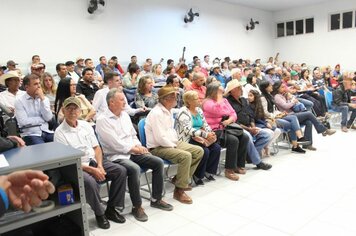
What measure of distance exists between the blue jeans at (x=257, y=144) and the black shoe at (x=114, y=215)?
2.02 metres

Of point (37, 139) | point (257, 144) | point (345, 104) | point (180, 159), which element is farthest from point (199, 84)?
point (345, 104)

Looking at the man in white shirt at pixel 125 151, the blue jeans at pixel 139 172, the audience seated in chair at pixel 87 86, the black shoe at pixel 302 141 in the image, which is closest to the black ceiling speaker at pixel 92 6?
the audience seated in chair at pixel 87 86

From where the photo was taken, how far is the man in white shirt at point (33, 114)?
11.1 ft

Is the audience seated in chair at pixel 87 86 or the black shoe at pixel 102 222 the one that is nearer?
the black shoe at pixel 102 222

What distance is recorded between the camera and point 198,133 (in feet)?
11.7

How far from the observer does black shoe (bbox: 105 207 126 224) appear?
2.79 meters

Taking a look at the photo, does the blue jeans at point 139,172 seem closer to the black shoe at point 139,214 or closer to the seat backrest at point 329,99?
the black shoe at point 139,214

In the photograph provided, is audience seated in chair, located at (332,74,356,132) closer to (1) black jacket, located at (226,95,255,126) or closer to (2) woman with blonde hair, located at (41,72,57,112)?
(1) black jacket, located at (226,95,255,126)

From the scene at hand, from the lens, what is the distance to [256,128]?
4320 mm

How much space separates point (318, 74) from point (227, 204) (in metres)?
6.57

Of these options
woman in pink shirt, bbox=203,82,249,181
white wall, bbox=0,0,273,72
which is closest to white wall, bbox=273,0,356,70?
white wall, bbox=0,0,273,72

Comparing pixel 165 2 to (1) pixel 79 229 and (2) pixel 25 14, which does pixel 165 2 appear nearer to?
(2) pixel 25 14

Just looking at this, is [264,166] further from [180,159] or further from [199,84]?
[199,84]

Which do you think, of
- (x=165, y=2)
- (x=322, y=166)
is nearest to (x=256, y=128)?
(x=322, y=166)
